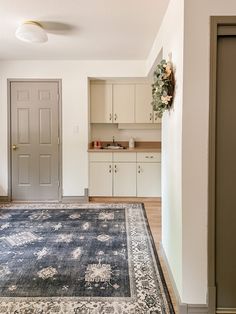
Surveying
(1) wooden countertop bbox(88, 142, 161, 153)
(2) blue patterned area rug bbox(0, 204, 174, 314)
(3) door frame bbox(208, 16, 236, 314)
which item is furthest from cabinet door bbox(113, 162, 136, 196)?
(3) door frame bbox(208, 16, 236, 314)

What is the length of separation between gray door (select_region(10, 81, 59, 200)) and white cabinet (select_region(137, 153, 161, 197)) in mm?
1463

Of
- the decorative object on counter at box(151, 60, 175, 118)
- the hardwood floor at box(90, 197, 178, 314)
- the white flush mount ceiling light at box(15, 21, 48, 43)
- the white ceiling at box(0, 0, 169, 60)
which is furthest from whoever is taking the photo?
the white flush mount ceiling light at box(15, 21, 48, 43)

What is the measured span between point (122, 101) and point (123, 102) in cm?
3

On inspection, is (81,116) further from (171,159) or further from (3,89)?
(171,159)

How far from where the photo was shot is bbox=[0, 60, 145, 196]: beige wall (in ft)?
16.4

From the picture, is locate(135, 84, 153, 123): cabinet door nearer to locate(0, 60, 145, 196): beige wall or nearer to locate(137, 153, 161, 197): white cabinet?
locate(0, 60, 145, 196): beige wall

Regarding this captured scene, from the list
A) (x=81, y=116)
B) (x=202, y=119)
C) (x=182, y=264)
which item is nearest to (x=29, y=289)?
(x=182, y=264)

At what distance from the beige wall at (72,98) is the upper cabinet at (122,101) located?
36cm

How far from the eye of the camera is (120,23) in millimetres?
3309

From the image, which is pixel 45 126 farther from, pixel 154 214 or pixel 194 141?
pixel 194 141

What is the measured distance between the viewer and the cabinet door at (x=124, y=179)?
5156 millimetres

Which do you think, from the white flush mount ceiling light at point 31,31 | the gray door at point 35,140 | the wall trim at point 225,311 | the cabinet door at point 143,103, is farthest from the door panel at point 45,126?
the wall trim at point 225,311

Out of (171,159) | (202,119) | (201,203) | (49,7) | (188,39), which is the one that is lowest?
(201,203)

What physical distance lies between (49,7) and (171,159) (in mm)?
1903
